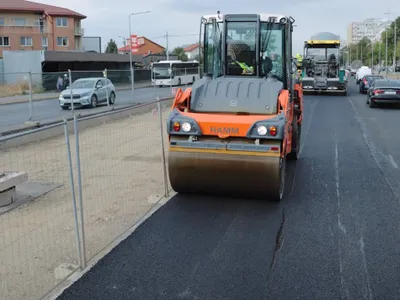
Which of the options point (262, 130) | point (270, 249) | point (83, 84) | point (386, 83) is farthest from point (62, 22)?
point (270, 249)

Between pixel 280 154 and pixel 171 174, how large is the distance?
172cm

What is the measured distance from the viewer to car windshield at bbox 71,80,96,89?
23237 mm

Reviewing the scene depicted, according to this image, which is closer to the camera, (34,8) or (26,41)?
(26,41)

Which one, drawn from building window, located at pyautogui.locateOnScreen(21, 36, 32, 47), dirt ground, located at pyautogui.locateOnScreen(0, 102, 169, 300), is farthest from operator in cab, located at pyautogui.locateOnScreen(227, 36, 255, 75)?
building window, located at pyautogui.locateOnScreen(21, 36, 32, 47)

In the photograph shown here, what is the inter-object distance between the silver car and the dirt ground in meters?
12.1

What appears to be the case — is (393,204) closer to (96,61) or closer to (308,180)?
(308,180)

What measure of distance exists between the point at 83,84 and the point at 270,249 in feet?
63.9

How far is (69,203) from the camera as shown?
7.69m

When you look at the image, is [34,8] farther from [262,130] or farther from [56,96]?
[262,130]

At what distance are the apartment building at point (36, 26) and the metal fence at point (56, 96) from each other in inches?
1501

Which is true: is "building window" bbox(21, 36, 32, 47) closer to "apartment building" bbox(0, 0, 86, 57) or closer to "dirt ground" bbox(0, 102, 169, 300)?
"apartment building" bbox(0, 0, 86, 57)

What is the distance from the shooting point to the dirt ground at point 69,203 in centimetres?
521

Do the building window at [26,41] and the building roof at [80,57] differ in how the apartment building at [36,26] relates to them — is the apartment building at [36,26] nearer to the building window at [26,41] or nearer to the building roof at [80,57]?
the building window at [26,41]

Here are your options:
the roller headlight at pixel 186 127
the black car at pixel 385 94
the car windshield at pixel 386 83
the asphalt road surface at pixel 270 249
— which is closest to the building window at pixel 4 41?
the car windshield at pixel 386 83
